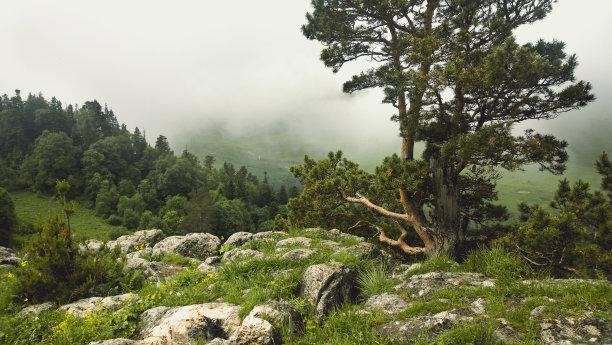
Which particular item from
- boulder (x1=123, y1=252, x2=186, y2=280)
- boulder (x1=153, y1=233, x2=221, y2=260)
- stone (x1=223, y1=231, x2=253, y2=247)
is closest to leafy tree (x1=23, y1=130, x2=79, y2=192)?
boulder (x1=153, y1=233, x2=221, y2=260)

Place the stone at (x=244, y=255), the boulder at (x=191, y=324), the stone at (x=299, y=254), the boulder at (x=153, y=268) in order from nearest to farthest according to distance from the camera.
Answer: the boulder at (x=191, y=324)
the stone at (x=299, y=254)
the stone at (x=244, y=255)
the boulder at (x=153, y=268)

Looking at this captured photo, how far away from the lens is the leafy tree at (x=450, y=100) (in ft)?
35.3

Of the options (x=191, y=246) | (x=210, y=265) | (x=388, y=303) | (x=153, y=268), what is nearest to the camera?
(x=388, y=303)

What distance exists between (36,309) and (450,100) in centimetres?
1695

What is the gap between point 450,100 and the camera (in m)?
13.6

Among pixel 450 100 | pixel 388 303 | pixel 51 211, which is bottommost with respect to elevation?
pixel 51 211

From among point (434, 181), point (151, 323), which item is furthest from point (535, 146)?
point (151, 323)

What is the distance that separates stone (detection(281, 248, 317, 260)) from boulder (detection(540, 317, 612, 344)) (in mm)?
6016

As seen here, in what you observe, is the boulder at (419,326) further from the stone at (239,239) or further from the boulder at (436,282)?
the stone at (239,239)

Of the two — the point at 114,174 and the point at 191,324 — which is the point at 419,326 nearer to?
the point at 191,324

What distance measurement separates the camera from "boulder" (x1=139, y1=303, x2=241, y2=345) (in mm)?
5648

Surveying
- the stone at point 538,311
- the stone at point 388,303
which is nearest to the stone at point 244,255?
the stone at point 388,303

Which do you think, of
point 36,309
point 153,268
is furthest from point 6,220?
point 36,309

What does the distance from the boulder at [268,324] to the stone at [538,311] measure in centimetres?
421
